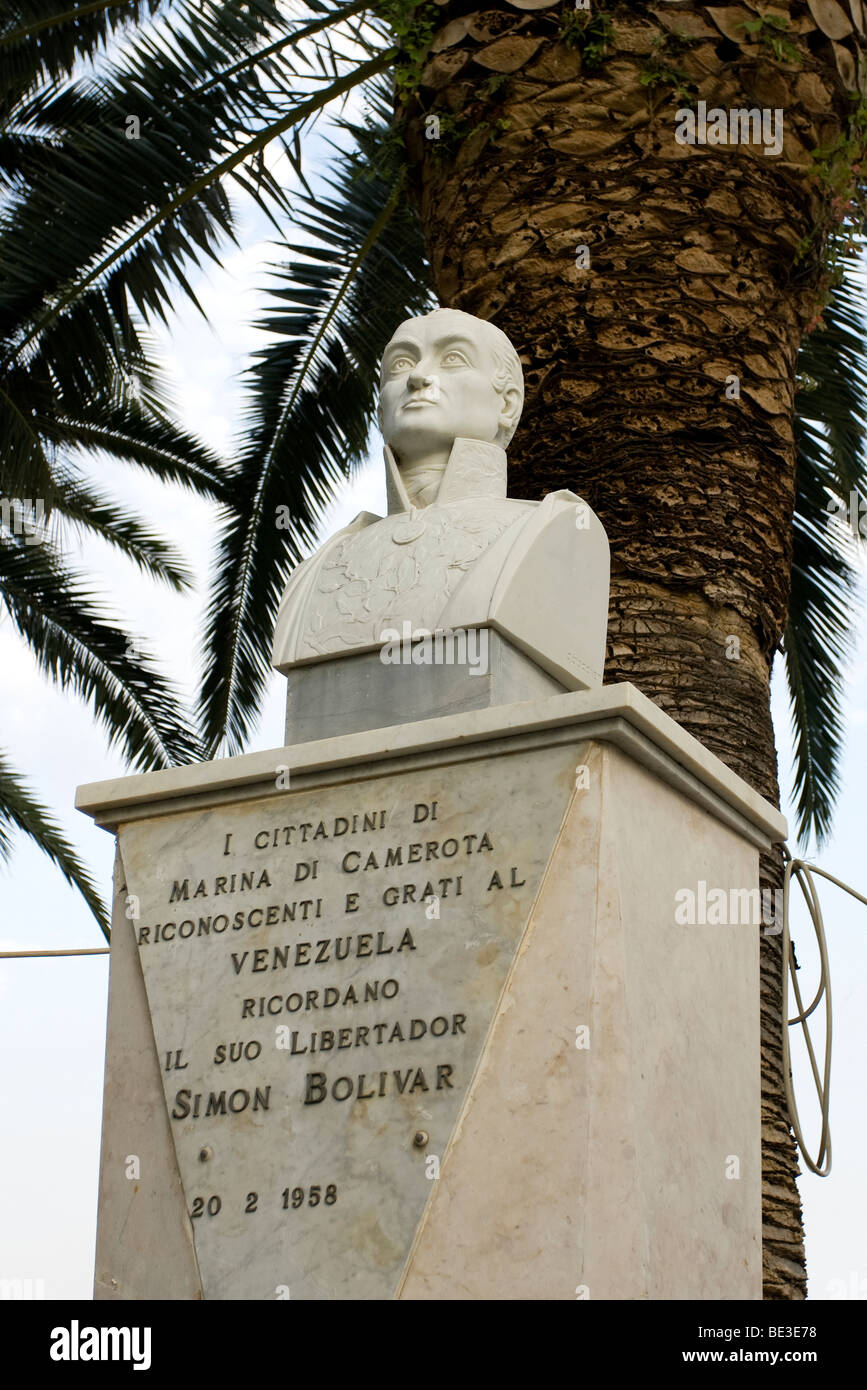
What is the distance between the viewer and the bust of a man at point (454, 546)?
499 cm

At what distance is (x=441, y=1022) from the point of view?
4320 millimetres

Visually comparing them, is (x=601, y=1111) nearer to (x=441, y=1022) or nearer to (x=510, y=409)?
(x=441, y=1022)

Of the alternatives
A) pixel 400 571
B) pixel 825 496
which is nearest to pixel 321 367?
pixel 825 496

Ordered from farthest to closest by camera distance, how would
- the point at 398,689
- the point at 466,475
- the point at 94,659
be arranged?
1. the point at 94,659
2. the point at 466,475
3. the point at 398,689

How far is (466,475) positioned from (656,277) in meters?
2.09

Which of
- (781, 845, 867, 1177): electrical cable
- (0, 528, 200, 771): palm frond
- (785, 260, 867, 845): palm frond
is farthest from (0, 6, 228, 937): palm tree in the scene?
(781, 845, 867, 1177): electrical cable

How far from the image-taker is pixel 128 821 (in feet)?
16.5

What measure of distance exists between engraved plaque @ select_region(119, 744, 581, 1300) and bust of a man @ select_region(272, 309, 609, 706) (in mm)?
544

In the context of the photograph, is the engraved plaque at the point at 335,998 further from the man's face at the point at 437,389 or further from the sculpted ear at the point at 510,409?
the sculpted ear at the point at 510,409

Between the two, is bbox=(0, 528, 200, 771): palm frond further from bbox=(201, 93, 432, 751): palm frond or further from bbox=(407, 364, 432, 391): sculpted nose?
bbox=(407, 364, 432, 391): sculpted nose

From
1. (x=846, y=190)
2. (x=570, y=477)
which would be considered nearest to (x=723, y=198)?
(x=846, y=190)

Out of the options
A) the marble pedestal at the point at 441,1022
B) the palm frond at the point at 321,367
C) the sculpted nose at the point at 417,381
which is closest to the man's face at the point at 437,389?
the sculpted nose at the point at 417,381

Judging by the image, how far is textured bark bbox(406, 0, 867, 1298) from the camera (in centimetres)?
695

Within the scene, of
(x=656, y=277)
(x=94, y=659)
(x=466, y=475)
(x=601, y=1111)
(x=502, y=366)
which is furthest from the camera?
(x=94, y=659)
